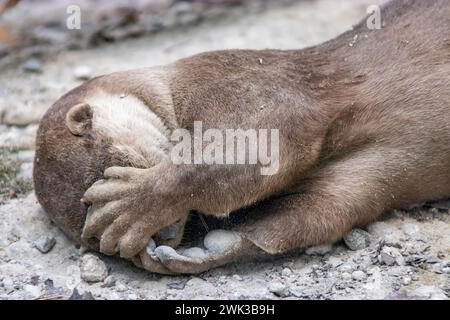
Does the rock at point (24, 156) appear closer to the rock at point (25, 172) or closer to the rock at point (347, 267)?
the rock at point (25, 172)

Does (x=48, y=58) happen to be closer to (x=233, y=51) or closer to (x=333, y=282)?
(x=233, y=51)

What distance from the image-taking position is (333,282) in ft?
11.9

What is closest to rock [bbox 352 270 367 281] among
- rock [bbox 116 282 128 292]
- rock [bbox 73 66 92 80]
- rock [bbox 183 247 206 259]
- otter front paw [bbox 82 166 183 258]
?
rock [bbox 183 247 206 259]

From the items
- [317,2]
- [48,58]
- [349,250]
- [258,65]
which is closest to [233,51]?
[258,65]

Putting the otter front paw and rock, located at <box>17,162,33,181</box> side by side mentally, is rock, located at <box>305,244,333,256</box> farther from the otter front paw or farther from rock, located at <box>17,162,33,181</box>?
rock, located at <box>17,162,33,181</box>

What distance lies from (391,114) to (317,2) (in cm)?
338

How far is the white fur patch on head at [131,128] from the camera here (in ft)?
12.7

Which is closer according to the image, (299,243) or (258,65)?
(299,243)

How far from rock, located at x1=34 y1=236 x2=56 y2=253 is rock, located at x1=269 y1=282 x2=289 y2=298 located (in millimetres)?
1149

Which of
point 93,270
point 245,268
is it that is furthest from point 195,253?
point 93,270

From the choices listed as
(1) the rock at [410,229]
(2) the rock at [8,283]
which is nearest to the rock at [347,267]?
(1) the rock at [410,229]

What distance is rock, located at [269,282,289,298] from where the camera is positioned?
356cm
